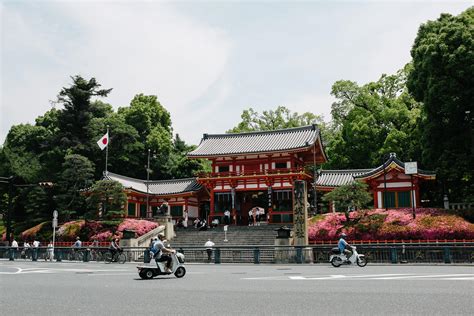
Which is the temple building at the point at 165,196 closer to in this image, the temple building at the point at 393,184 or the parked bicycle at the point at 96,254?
the temple building at the point at 393,184

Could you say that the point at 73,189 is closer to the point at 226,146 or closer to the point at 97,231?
the point at 97,231

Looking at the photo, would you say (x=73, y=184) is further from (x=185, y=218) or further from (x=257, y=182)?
(x=257, y=182)

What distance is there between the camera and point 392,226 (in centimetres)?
2997

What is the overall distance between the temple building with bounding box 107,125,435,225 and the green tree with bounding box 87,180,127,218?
525 cm

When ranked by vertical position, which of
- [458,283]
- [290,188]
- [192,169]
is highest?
[192,169]

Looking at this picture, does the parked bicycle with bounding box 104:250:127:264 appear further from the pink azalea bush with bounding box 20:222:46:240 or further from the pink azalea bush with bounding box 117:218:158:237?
the pink azalea bush with bounding box 20:222:46:240

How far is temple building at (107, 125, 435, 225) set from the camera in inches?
1563

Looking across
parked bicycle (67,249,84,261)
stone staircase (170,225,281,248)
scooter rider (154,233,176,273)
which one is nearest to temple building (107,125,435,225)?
stone staircase (170,225,281,248)

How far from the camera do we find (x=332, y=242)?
100ft

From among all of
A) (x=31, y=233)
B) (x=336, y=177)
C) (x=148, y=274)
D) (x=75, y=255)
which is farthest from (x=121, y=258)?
(x=336, y=177)

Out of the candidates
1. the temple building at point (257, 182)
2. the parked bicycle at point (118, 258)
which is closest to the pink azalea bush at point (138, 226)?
the temple building at point (257, 182)

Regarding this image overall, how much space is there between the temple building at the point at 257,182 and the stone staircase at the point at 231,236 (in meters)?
4.88

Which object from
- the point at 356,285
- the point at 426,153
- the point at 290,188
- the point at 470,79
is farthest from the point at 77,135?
the point at 356,285

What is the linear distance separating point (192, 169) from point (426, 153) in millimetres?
34154
